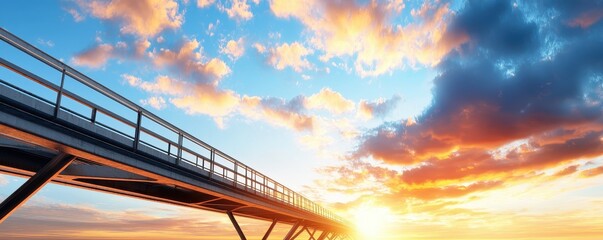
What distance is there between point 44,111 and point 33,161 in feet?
15.5

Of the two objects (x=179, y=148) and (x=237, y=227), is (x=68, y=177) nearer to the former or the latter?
(x=179, y=148)

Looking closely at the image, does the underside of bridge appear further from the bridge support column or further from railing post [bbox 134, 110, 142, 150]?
railing post [bbox 134, 110, 142, 150]

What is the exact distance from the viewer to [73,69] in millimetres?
11312

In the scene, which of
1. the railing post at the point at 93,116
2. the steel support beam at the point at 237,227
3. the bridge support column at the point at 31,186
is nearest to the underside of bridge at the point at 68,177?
the bridge support column at the point at 31,186

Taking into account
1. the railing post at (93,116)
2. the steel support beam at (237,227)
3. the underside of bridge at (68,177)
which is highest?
the railing post at (93,116)

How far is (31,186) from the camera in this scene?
1073 centimetres

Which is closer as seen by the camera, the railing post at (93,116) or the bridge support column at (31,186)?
the bridge support column at (31,186)

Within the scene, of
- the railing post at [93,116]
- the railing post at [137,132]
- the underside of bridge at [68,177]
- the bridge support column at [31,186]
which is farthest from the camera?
the railing post at [137,132]

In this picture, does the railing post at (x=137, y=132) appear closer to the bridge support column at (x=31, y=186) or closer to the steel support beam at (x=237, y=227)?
the bridge support column at (x=31, y=186)

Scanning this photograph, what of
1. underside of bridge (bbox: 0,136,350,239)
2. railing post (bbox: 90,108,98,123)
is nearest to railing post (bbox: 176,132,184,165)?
A: underside of bridge (bbox: 0,136,350,239)

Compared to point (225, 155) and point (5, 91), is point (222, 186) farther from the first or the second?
point (5, 91)

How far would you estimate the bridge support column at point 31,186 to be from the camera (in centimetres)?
1034

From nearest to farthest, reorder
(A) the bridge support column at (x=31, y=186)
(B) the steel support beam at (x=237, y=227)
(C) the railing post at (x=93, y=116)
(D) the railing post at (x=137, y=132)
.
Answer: (A) the bridge support column at (x=31, y=186) → (C) the railing post at (x=93, y=116) → (D) the railing post at (x=137, y=132) → (B) the steel support beam at (x=237, y=227)

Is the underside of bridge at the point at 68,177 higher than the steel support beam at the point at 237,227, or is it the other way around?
the underside of bridge at the point at 68,177
